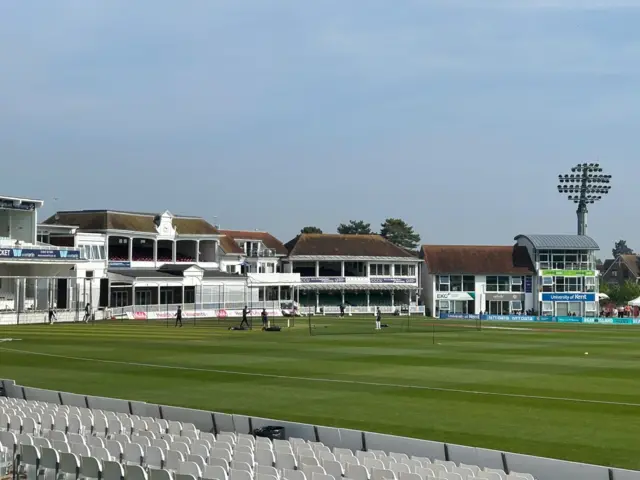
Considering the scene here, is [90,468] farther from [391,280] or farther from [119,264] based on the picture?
[391,280]

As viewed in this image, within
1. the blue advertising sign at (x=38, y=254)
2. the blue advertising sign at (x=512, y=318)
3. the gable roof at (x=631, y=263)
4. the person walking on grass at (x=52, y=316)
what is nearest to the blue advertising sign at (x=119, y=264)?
the blue advertising sign at (x=38, y=254)

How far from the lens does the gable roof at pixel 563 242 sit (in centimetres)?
10619

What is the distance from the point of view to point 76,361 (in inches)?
1367

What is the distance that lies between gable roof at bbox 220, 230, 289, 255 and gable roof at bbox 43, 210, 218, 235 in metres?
10.6

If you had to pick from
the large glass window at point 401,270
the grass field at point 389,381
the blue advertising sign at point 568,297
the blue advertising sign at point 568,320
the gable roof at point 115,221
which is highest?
the gable roof at point 115,221

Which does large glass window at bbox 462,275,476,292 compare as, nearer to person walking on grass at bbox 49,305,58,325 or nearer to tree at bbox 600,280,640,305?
tree at bbox 600,280,640,305

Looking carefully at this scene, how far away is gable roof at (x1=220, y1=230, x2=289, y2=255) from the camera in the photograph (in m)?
105

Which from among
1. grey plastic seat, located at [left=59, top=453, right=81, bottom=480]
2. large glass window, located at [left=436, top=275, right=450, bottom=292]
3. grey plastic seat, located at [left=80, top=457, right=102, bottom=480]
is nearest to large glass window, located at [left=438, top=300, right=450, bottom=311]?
large glass window, located at [left=436, top=275, right=450, bottom=292]

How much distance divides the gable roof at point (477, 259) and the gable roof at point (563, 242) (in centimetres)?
211

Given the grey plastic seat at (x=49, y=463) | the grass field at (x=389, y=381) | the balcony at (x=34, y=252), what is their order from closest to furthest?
1. the grey plastic seat at (x=49, y=463)
2. the grass field at (x=389, y=381)
3. the balcony at (x=34, y=252)

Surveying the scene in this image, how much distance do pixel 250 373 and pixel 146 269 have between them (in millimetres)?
58227

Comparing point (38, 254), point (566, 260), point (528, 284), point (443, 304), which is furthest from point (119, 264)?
point (566, 260)

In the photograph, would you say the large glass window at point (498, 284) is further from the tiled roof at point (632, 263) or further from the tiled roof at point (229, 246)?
the tiled roof at point (632, 263)

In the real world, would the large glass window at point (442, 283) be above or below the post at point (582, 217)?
below
